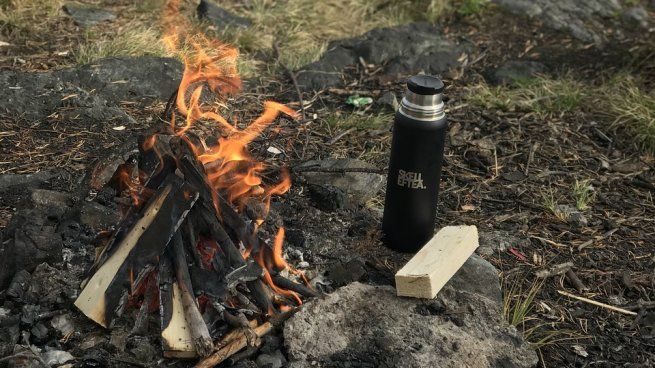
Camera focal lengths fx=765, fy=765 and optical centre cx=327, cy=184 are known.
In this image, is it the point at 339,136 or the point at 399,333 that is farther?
the point at 339,136

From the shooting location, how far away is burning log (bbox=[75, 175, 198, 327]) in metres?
3.37

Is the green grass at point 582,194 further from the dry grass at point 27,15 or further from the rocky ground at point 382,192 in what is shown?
the dry grass at point 27,15

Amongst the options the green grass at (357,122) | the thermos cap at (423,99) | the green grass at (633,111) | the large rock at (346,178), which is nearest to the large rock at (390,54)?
the green grass at (357,122)

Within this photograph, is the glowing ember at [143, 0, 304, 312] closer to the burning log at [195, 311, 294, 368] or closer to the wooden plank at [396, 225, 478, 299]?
the burning log at [195, 311, 294, 368]

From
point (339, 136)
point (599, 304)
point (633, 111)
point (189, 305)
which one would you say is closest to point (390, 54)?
point (339, 136)

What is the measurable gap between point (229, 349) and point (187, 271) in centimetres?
41

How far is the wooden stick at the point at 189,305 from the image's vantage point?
322cm

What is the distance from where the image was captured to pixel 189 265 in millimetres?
3510

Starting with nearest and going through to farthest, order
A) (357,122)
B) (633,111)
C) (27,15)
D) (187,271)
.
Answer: (187,271) → (357,122) → (633,111) → (27,15)

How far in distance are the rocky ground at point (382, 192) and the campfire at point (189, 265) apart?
0.43 ft

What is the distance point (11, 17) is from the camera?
6.27 meters

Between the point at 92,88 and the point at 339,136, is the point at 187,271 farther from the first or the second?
the point at 92,88

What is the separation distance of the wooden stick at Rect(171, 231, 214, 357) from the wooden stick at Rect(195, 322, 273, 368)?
3 cm

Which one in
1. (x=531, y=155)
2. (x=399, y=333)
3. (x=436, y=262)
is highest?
(x=436, y=262)
